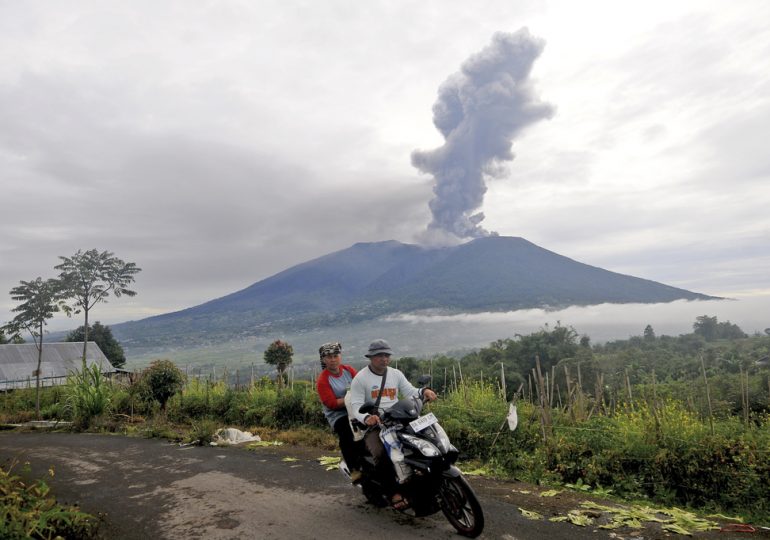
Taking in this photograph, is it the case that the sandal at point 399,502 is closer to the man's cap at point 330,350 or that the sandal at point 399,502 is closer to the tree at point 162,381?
the man's cap at point 330,350

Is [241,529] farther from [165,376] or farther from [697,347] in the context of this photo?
[697,347]

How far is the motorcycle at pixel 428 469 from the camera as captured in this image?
14.0ft

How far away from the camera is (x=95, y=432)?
11.2 metres

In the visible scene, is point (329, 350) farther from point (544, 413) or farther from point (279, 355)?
point (279, 355)

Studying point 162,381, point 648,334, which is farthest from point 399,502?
point 648,334

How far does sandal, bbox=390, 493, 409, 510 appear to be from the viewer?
470cm

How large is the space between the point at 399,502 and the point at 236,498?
7.08 feet

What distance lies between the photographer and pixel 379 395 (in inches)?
191

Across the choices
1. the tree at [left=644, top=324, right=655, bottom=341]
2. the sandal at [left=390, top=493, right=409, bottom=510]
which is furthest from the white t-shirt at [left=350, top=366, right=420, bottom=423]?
the tree at [left=644, top=324, right=655, bottom=341]

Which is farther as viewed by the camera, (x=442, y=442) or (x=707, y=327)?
(x=707, y=327)

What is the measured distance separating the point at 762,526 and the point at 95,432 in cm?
1214

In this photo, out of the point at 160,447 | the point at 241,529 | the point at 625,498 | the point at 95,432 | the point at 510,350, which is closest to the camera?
the point at 241,529

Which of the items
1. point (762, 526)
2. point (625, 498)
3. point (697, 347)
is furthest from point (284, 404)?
point (697, 347)

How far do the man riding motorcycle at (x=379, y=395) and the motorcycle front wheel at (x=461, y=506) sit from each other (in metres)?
0.44
